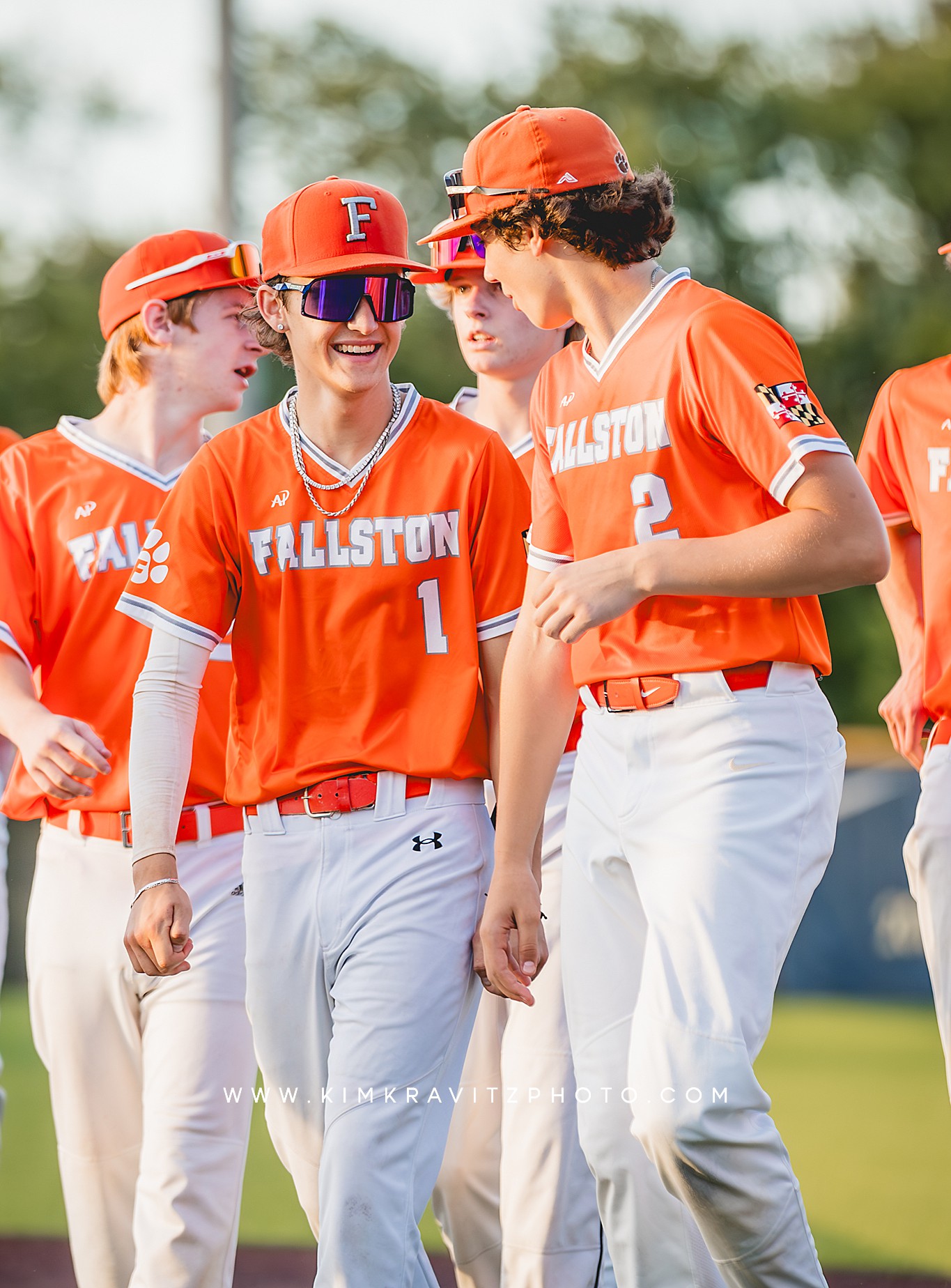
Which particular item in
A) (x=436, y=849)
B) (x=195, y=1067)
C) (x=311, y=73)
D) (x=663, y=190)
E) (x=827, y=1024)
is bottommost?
(x=827, y=1024)

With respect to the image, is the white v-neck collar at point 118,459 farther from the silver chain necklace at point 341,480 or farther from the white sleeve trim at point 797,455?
the white sleeve trim at point 797,455

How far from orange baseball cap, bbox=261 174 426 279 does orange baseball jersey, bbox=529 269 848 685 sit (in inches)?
22.8

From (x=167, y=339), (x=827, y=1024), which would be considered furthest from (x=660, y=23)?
(x=167, y=339)

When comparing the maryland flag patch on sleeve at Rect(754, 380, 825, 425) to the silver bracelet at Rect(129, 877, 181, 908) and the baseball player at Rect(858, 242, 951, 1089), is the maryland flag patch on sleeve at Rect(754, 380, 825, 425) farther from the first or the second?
the silver bracelet at Rect(129, 877, 181, 908)

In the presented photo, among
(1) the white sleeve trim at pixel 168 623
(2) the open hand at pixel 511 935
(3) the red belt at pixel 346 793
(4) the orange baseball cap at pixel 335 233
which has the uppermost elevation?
(4) the orange baseball cap at pixel 335 233

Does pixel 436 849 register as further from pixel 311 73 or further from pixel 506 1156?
pixel 311 73

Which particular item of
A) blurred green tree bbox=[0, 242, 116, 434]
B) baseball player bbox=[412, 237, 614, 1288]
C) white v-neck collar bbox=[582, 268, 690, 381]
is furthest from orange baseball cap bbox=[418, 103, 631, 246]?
blurred green tree bbox=[0, 242, 116, 434]

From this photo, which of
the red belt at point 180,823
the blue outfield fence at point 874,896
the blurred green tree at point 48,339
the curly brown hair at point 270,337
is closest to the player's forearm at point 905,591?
the curly brown hair at point 270,337

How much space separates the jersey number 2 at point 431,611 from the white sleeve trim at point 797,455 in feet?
2.81

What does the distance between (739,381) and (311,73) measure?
23.3 metres

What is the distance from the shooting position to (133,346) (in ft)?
14.8

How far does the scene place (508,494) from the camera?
346 centimetres

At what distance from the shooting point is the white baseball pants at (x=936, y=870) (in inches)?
148

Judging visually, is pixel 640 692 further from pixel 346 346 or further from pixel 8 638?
pixel 8 638
